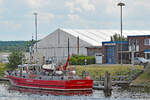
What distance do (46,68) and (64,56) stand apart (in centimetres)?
4181

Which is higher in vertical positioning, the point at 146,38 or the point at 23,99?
the point at 146,38

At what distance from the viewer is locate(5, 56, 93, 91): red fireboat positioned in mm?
62250

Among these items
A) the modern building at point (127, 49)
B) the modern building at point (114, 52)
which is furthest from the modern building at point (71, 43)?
the modern building at point (127, 49)

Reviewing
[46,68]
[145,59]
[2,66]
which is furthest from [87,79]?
[2,66]

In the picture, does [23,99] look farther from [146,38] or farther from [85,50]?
[85,50]

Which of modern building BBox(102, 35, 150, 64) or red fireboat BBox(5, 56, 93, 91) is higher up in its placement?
modern building BBox(102, 35, 150, 64)

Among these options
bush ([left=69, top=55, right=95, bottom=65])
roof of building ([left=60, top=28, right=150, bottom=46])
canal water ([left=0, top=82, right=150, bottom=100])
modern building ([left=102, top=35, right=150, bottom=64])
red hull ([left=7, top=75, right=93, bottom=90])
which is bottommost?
canal water ([left=0, top=82, right=150, bottom=100])

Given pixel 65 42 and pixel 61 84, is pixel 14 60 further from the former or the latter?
pixel 61 84

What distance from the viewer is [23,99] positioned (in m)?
A: 54.4

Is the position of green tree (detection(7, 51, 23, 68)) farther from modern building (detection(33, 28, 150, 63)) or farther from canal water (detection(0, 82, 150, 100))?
canal water (detection(0, 82, 150, 100))

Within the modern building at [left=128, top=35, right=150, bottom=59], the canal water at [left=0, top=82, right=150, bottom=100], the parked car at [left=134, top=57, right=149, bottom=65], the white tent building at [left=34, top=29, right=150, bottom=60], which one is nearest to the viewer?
the canal water at [left=0, top=82, right=150, bottom=100]

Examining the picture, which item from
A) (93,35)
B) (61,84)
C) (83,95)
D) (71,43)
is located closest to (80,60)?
(71,43)

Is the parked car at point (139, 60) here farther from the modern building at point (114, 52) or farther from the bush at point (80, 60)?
the bush at point (80, 60)

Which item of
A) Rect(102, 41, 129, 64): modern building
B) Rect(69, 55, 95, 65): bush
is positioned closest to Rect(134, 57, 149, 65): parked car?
Rect(102, 41, 129, 64): modern building
